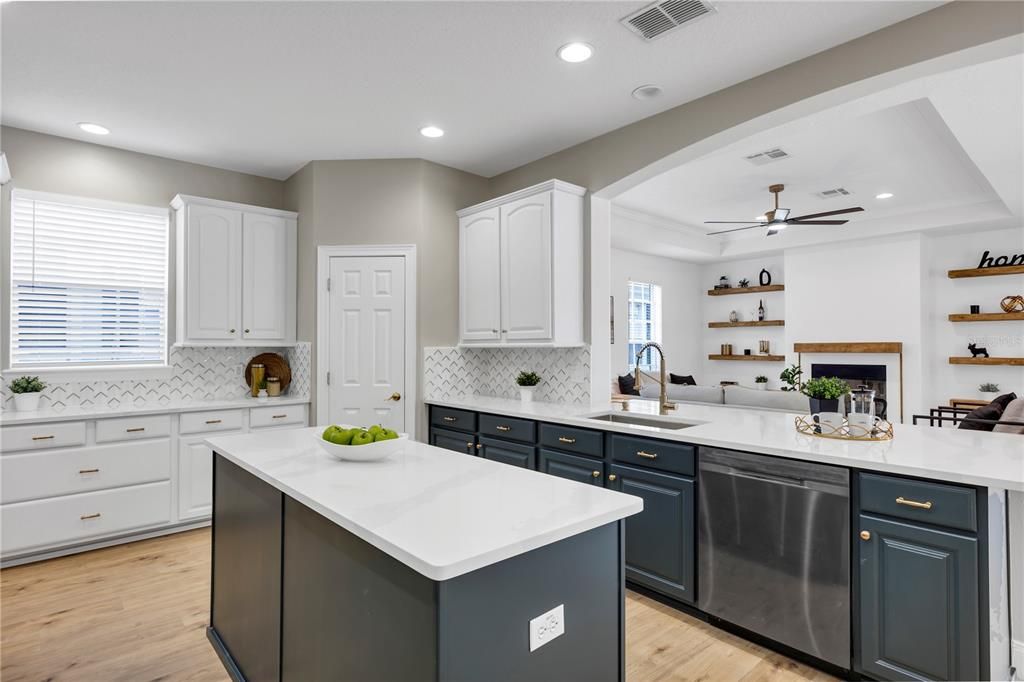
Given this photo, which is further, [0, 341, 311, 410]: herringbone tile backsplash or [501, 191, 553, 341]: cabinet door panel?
[0, 341, 311, 410]: herringbone tile backsplash

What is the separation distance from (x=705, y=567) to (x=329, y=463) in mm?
1811

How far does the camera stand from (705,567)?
2633 millimetres

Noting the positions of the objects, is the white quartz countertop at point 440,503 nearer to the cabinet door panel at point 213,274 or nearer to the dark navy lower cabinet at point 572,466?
the dark navy lower cabinet at point 572,466

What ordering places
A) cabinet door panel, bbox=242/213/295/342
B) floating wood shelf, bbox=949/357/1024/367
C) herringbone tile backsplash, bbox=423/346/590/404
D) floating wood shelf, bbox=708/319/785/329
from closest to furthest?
herringbone tile backsplash, bbox=423/346/590/404, cabinet door panel, bbox=242/213/295/342, floating wood shelf, bbox=949/357/1024/367, floating wood shelf, bbox=708/319/785/329

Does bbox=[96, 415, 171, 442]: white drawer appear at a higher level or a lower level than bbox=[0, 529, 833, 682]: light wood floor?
higher

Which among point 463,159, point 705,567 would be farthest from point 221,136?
point 705,567

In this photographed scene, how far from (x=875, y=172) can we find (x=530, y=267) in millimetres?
3564

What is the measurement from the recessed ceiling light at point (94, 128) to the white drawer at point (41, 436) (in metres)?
1.95

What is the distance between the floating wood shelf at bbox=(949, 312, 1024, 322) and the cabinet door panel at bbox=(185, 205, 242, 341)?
7.88 meters

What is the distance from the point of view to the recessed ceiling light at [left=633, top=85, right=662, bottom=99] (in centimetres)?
312

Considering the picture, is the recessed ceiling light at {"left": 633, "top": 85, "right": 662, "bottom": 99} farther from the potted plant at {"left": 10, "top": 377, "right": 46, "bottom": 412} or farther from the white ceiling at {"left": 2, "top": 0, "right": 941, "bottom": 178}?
the potted plant at {"left": 10, "top": 377, "right": 46, "bottom": 412}

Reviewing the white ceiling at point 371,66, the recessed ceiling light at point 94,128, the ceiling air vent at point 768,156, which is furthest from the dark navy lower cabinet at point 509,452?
the recessed ceiling light at point 94,128

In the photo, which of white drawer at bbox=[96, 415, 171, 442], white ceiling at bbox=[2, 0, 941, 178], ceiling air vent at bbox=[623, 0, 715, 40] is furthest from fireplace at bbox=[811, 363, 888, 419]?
white drawer at bbox=[96, 415, 171, 442]

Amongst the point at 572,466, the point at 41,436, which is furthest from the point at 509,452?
the point at 41,436
